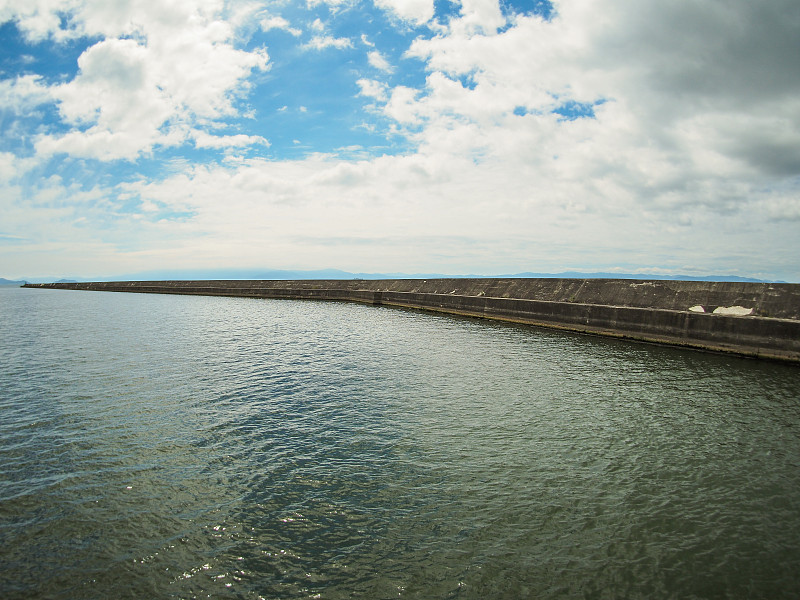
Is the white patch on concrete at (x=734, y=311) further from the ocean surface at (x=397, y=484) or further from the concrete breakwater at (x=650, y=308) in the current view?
the ocean surface at (x=397, y=484)

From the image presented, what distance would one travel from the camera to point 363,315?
105 feet

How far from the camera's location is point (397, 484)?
6.25 metres

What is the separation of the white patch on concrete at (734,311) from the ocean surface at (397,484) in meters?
4.38

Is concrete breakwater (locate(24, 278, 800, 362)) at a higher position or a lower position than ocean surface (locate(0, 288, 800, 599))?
higher

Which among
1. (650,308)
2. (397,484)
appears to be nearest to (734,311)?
(650,308)

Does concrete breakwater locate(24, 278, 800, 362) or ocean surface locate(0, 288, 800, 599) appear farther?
concrete breakwater locate(24, 278, 800, 362)

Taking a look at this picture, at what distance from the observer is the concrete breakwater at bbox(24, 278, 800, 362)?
1577 cm

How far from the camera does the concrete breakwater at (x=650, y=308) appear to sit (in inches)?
621

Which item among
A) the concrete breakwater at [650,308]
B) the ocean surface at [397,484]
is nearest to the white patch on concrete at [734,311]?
the concrete breakwater at [650,308]

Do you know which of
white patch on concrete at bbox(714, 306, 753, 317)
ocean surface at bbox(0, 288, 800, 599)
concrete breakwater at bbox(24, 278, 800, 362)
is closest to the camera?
ocean surface at bbox(0, 288, 800, 599)

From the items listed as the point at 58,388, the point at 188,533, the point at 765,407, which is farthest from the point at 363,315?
the point at 188,533

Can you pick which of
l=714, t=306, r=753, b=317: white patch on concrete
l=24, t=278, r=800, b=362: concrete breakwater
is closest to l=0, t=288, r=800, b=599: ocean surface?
l=24, t=278, r=800, b=362: concrete breakwater

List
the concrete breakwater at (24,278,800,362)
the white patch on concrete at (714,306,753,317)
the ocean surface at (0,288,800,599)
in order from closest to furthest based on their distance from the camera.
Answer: the ocean surface at (0,288,800,599) < the concrete breakwater at (24,278,800,362) < the white patch on concrete at (714,306,753,317)

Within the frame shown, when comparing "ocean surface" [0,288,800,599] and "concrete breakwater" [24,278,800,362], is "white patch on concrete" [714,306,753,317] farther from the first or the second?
"ocean surface" [0,288,800,599]
